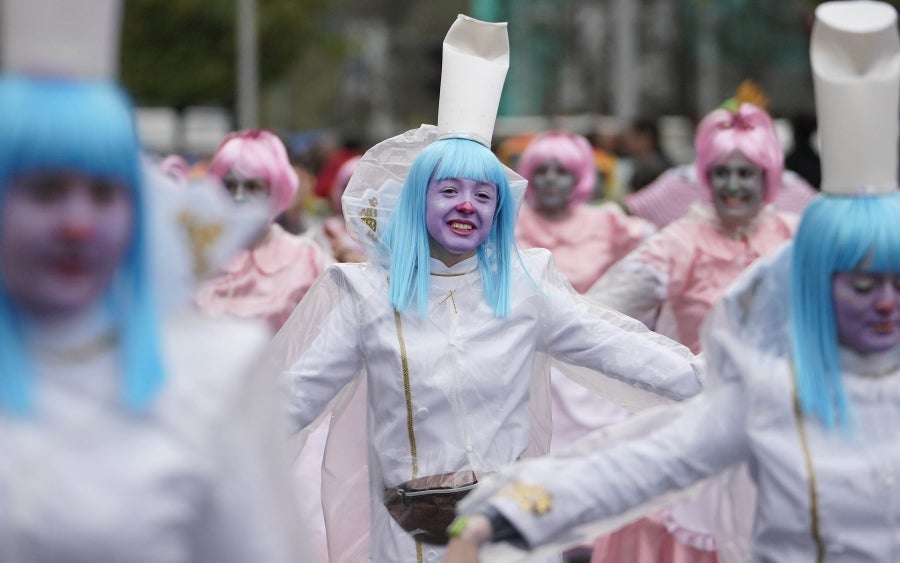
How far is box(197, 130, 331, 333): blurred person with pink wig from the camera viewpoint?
772cm

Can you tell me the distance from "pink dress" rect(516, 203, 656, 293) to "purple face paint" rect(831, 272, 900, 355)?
5.89 meters

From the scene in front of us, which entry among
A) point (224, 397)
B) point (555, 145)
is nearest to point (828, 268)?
point (224, 397)

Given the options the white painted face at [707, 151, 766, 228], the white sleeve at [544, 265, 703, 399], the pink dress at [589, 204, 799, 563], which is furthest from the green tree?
the white sleeve at [544, 265, 703, 399]

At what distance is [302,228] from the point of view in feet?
35.7

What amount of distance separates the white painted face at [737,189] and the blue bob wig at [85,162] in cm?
523

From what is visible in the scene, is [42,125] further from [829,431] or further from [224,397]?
[829,431]

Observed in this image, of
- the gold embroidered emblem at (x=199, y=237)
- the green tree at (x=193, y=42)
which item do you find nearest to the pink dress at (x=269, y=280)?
the gold embroidered emblem at (x=199, y=237)

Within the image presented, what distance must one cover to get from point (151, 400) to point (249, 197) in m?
4.97

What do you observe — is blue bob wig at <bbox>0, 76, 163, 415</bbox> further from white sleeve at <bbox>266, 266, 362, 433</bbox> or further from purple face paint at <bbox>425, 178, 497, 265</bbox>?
purple face paint at <bbox>425, 178, 497, 265</bbox>

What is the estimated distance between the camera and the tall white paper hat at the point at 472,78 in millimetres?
5898

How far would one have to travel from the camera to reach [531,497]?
3832mm

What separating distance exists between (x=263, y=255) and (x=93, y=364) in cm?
480

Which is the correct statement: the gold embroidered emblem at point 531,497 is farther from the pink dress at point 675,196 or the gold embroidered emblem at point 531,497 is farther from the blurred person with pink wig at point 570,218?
the pink dress at point 675,196

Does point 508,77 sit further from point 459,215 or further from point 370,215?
point 459,215
